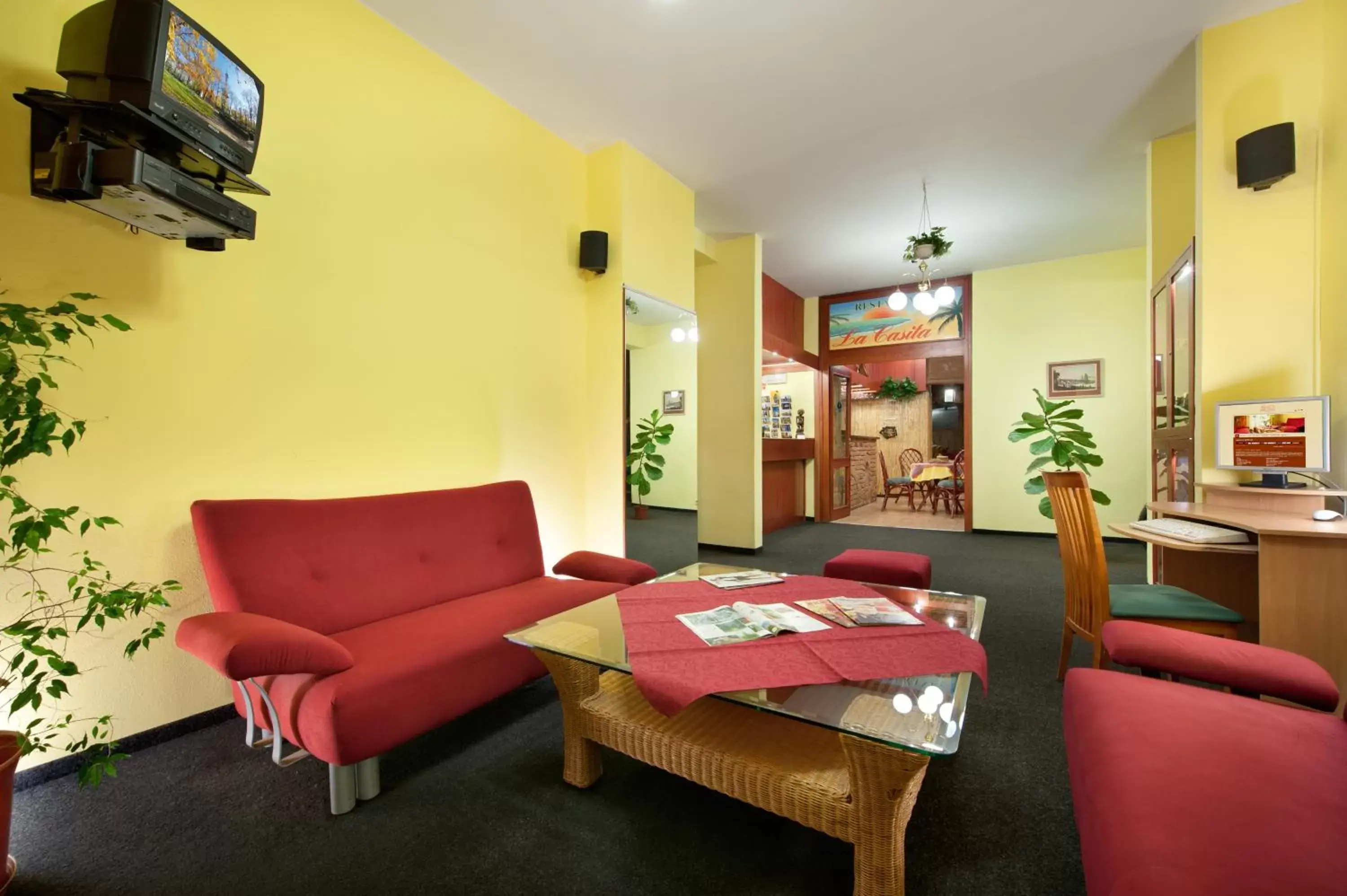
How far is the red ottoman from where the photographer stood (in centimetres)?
266

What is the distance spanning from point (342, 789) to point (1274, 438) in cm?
387

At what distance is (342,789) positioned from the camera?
157 cm

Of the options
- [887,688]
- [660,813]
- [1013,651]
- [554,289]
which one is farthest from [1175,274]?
[660,813]

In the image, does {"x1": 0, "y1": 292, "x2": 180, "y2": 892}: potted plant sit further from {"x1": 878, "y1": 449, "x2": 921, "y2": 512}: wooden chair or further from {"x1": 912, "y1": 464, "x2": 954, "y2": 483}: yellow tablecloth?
{"x1": 878, "y1": 449, "x2": 921, "y2": 512}: wooden chair

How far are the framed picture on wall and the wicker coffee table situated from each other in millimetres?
5412

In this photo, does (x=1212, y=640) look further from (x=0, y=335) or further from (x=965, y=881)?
(x=0, y=335)

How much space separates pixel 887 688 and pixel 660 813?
2.51ft

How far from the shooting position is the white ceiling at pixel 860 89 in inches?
104

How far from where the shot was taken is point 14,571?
1640 millimetres

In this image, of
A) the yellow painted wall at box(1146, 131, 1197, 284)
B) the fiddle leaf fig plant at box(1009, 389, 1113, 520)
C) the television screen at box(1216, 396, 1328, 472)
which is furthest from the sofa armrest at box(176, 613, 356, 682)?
the fiddle leaf fig plant at box(1009, 389, 1113, 520)

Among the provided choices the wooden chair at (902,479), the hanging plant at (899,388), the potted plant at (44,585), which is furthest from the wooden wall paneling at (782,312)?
the potted plant at (44,585)

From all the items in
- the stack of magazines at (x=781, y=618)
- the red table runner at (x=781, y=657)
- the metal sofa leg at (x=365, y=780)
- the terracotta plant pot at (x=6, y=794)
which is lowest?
the metal sofa leg at (x=365, y=780)

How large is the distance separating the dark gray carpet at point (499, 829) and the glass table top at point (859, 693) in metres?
0.44

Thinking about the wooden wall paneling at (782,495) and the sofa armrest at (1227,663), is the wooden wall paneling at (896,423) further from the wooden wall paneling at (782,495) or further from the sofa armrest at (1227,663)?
the sofa armrest at (1227,663)
